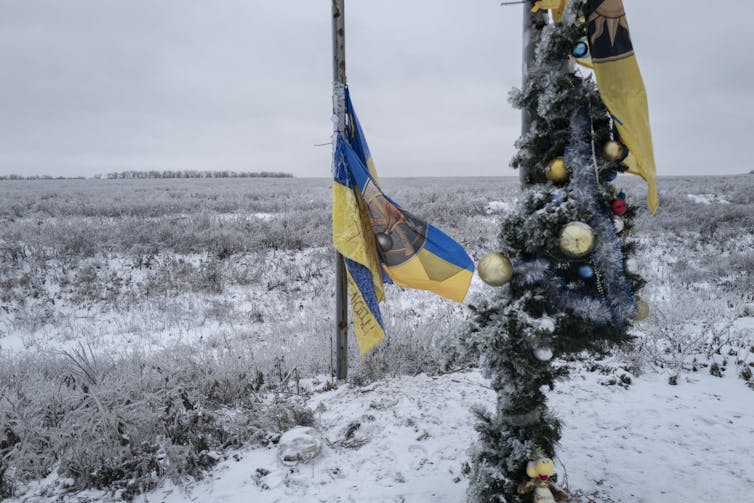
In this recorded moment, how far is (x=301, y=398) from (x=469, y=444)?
78.1 inches

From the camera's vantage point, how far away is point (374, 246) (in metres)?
4.37

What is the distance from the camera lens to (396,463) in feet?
11.2

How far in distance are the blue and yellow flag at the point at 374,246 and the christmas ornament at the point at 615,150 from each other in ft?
6.92

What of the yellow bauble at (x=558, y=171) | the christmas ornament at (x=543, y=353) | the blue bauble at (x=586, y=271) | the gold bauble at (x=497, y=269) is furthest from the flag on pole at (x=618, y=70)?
the christmas ornament at (x=543, y=353)

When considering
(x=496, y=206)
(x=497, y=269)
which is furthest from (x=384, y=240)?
(x=496, y=206)

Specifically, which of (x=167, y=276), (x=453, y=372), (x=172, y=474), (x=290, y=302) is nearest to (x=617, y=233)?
(x=453, y=372)

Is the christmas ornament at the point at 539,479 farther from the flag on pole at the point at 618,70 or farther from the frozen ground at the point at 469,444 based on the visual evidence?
the flag on pole at the point at 618,70

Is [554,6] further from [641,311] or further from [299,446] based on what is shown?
[299,446]

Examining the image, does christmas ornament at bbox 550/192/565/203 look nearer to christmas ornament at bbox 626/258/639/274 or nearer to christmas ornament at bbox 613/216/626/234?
christmas ornament at bbox 613/216/626/234

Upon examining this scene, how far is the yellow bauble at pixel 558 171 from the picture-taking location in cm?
239

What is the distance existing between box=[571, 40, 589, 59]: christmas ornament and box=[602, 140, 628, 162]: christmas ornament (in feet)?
1.70

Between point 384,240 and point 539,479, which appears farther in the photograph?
point 384,240

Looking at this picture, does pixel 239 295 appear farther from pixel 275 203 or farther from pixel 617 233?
pixel 275 203

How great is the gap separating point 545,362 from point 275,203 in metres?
20.1
